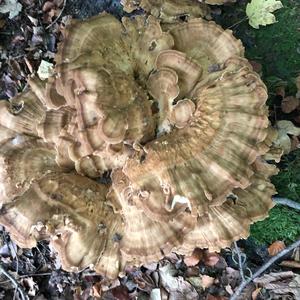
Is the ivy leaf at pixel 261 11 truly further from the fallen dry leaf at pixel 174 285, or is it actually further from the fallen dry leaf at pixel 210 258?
the fallen dry leaf at pixel 174 285

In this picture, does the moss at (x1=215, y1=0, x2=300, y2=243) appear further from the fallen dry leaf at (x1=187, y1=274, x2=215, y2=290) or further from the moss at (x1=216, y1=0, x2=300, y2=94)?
the fallen dry leaf at (x1=187, y1=274, x2=215, y2=290)

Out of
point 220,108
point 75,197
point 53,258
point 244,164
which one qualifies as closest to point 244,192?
point 244,164

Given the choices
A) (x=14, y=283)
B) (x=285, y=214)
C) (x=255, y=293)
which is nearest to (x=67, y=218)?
(x=285, y=214)

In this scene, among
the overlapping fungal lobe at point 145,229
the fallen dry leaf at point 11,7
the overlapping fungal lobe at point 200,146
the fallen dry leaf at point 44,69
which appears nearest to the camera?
the overlapping fungal lobe at point 200,146

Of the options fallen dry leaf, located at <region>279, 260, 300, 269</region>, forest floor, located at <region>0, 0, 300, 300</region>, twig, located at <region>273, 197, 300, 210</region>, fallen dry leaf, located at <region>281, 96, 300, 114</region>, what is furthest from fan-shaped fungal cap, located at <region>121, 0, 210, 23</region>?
fallen dry leaf, located at <region>279, 260, 300, 269</region>

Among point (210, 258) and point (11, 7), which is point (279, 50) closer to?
point (210, 258)

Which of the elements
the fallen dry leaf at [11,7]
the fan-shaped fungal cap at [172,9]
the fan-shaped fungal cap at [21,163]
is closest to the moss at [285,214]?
the fan-shaped fungal cap at [172,9]
